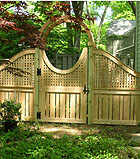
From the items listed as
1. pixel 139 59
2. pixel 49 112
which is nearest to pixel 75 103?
pixel 49 112

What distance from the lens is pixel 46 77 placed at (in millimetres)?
5195

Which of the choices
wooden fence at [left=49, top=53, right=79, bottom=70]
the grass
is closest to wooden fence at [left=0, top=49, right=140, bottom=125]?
the grass

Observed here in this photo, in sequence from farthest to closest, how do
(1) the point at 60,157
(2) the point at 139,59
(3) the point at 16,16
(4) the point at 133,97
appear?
(2) the point at 139,59
(4) the point at 133,97
(3) the point at 16,16
(1) the point at 60,157

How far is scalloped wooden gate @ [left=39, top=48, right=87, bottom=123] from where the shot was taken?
201 inches

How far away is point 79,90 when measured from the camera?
509cm

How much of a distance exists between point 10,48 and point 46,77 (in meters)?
2.71

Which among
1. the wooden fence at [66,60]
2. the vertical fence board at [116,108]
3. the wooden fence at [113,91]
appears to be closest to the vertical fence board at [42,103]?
the wooden fence at [113,91]

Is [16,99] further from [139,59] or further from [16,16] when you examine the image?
[139,59]

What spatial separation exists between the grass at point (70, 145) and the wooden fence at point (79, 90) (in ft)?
1.52

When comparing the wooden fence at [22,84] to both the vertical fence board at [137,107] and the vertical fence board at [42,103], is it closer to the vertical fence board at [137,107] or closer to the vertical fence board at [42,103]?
the vertical fence board at [42,103]

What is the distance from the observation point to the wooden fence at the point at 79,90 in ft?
16.6

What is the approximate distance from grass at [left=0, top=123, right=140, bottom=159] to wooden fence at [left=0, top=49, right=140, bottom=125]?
46 centimetres

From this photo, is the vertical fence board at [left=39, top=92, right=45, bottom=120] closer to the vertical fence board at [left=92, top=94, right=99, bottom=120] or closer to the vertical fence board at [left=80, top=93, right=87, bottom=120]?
the vertical fence board at [left=80, top=93, right=87, bottom=120]

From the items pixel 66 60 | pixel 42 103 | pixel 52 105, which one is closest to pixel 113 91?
pixel 52 105
